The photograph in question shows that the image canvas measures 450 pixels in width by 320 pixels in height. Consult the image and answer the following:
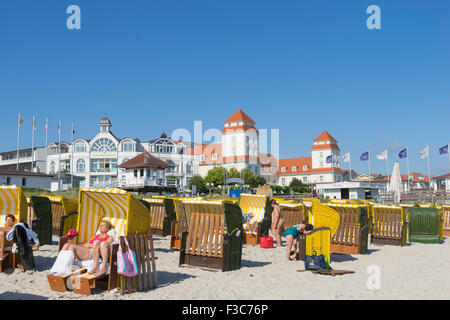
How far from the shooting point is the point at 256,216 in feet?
43.5

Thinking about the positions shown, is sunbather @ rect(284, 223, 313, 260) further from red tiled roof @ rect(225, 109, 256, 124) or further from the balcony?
red tiled roof @ rect(225, 109, 256, 124)

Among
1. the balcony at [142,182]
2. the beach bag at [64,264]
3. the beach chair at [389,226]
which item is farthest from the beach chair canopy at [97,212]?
the balcony at [142,182]

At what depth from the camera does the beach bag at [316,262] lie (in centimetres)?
802

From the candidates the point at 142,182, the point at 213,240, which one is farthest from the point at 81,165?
the point at 213,240

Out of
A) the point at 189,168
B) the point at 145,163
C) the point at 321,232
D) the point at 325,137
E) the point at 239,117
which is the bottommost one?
the point at 321,232

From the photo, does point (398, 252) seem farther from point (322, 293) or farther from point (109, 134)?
point (109, 134)

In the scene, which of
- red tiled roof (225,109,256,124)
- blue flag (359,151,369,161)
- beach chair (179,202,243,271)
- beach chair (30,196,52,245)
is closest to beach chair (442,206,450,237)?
beach chair (179,202,243,271)

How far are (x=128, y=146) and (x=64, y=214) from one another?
2363 inches

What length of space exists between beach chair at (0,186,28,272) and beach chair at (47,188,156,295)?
4.84 feet

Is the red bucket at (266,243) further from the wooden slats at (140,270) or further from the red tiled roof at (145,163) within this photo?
the red tiled roof at (145,163)

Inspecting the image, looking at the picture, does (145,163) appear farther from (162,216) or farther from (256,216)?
(256,216)

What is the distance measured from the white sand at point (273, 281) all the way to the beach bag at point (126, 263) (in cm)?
32
